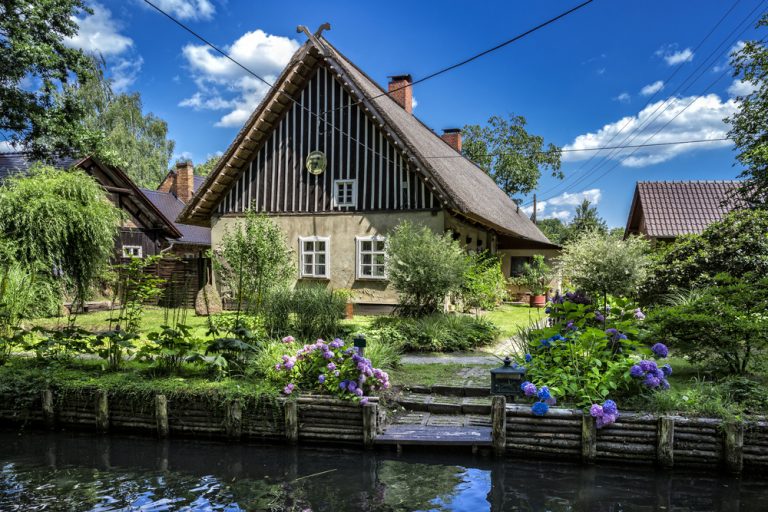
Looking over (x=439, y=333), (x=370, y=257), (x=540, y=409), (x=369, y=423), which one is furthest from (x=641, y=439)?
(x=370, y=257)

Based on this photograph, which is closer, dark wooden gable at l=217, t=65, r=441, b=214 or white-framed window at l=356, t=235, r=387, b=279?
dark wooden gable at l=217, t=65, r=441, b=214

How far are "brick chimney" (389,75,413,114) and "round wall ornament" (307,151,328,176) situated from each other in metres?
7.50

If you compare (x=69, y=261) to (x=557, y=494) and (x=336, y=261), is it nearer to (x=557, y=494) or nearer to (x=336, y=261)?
(x=336, y=261)

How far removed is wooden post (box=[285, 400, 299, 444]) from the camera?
280 inches

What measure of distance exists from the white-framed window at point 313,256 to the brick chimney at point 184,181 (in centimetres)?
1614

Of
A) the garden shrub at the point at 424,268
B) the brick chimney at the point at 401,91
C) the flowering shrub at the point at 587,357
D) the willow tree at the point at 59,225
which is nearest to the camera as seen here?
the flowering shrub at the point at 587,357

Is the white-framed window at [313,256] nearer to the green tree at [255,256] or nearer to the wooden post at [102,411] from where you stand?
the green tree at [255,256]

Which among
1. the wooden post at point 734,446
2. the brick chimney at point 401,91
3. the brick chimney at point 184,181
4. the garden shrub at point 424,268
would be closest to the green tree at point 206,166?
the brick chimney at point 184,181

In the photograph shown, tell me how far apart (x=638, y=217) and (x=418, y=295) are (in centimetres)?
1879

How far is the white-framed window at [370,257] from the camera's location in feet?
55.1

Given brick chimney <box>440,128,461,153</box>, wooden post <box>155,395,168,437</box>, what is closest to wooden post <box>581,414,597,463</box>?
wooden post <box>155,395,168,437</box>

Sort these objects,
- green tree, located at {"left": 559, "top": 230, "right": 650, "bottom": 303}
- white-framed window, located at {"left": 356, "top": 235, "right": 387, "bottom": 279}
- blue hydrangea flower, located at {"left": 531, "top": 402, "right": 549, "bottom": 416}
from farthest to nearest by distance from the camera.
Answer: white-framed window, located at {"left": 356, "top": 235, "right": 387, "bottom": 279} < green tree, located at {"left": 559, "top": 230, "right": 650, "bottom": 303} < blue hydrangea flower, located at {"left": 531, "top": 402, "right": 549, "bottom": 416}

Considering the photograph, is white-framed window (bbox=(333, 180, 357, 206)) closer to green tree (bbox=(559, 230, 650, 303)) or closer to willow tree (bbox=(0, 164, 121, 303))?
willow tree (bbox=(0, 164, 121, 303))

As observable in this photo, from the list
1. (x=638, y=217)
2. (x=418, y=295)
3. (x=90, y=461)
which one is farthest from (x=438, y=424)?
(x=638, y=217)
